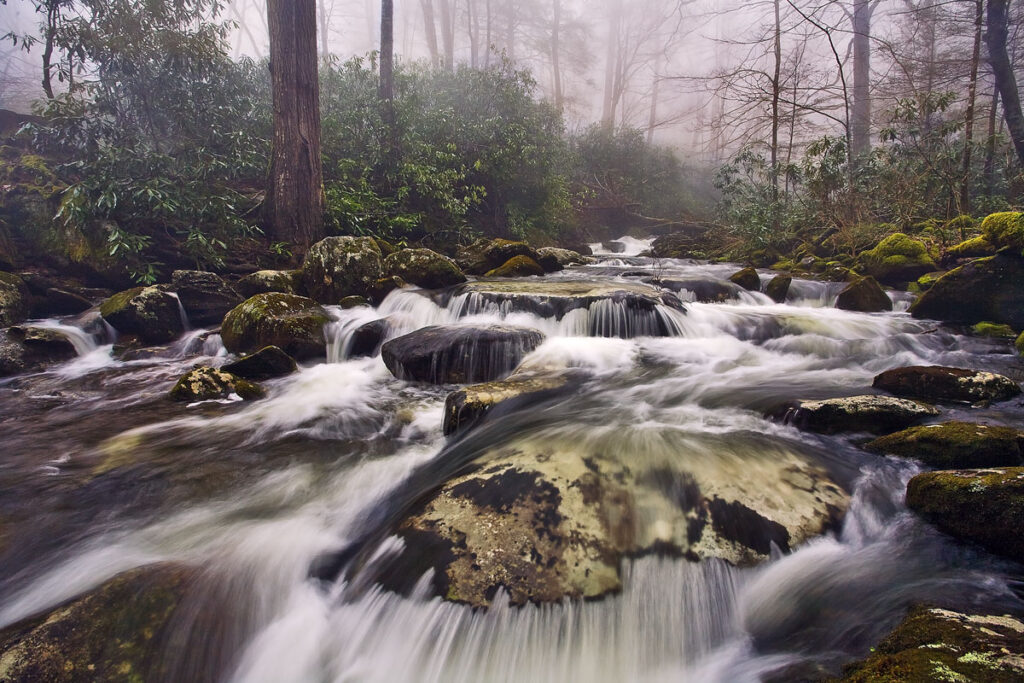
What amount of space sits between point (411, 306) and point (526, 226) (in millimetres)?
7592

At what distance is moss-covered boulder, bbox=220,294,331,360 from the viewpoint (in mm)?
5836

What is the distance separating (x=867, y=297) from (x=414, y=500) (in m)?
7.21

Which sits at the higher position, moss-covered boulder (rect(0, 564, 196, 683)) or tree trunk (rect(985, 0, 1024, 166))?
tree trunk (rect(985, 0, 1024, 166))

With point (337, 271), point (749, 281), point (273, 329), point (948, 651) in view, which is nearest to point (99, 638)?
point (948, 651)

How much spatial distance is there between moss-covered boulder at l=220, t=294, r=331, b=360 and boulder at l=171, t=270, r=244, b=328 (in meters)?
1.33

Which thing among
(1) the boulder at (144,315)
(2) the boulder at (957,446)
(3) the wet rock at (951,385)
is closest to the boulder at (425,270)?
(1) the boulder at (144,315)

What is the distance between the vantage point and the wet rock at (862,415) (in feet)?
10.1

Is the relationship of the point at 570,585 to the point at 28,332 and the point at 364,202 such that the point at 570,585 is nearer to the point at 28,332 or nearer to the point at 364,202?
the point at 28,332

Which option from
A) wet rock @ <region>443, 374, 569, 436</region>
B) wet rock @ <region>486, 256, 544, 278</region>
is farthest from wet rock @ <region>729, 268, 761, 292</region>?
wet rock @ <region>443, 374, 569, 436</region>

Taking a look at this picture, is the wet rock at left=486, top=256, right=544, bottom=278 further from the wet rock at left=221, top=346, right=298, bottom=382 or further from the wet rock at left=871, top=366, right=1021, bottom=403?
the wet rock at left=871, top=366, right=1021, bottom=403

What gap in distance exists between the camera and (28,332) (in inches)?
224

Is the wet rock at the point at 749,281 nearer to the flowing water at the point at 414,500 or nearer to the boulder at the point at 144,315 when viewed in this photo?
the flowing water at the point at 414,500

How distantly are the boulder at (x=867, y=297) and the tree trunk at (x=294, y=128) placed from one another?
9.08 metres

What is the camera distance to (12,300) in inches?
249
